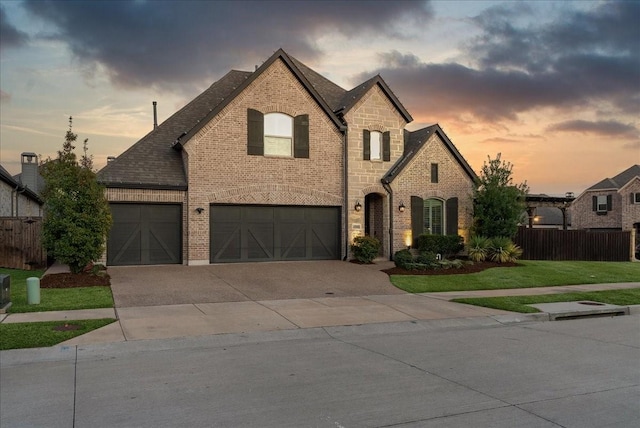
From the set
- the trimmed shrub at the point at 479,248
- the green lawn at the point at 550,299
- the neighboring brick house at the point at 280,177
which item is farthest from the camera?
the trimmed shrub at the point at 479,248

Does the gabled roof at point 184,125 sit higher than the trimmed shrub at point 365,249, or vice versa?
the gabled roof at point 184,125

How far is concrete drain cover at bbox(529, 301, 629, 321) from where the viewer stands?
41.3 feet

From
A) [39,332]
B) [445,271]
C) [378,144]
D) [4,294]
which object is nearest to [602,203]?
[378,144]

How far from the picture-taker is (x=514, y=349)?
895 centimetres

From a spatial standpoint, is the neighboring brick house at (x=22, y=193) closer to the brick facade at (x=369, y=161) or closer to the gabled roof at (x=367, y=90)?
the brick facade at (x=369, y=161)

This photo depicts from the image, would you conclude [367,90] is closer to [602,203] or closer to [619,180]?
[602,203]

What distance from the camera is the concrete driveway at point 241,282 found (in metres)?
13.9

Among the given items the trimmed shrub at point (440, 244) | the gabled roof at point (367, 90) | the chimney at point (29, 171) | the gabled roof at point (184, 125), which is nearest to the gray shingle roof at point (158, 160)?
the gabled roof at point (184, 125)

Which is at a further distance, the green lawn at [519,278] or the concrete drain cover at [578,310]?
the green lawn at [519,278]

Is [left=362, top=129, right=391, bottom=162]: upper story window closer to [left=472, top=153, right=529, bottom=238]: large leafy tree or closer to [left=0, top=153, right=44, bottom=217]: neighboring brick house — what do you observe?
[left=472, top=153, right=529, bottom=238]: large leafy tree

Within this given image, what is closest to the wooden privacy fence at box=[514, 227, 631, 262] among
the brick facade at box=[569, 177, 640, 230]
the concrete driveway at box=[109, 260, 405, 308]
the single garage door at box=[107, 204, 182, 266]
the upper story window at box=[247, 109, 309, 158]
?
the concrete driveway at box=[109, 260, 405, 308]

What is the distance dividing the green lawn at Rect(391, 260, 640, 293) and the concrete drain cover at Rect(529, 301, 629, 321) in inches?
128

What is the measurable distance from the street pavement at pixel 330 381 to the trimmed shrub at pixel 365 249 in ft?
38.0

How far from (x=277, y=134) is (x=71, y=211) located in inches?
361
